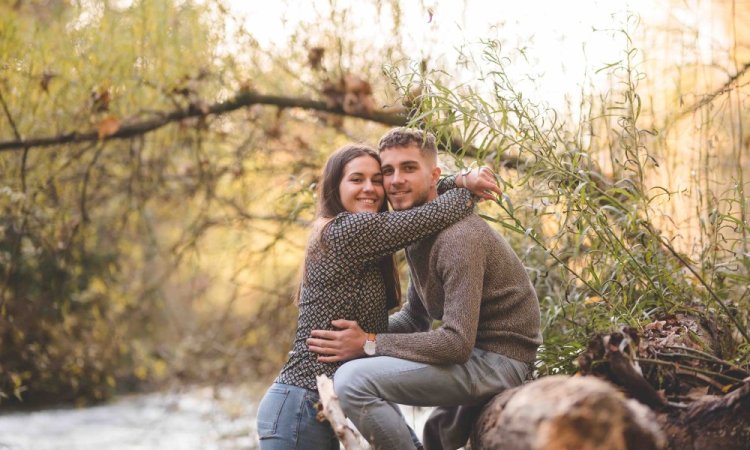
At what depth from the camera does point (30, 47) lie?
521cm

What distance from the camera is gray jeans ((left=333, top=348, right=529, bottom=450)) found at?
2.65m

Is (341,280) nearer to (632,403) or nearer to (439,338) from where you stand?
(439,338)

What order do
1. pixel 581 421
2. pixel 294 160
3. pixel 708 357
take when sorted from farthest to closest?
pixel 294 160 < pixel 708 357 < pixel 581 421

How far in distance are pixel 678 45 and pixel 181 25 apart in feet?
10.7

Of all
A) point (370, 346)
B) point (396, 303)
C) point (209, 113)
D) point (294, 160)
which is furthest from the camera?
point (294, 160)

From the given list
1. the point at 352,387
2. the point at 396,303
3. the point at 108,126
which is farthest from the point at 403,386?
the point at 108,126

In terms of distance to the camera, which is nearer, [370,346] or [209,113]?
[370,346]

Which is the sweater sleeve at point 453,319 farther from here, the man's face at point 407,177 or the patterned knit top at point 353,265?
the man's face at point 407,177

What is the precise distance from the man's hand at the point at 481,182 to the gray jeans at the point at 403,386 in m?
0.58

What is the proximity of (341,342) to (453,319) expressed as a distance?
42cm

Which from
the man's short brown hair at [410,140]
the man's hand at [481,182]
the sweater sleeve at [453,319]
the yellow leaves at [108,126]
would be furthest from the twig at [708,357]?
the yellow leaves at [108,126]

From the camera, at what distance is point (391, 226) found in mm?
2848

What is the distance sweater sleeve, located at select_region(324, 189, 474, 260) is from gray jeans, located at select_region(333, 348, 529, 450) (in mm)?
400

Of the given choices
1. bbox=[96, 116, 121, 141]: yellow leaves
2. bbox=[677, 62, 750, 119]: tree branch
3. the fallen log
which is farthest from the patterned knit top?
bbox=[96, 116, 121, 141]: yellow leaves
